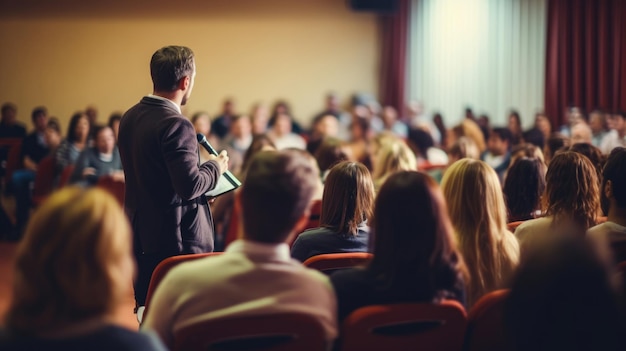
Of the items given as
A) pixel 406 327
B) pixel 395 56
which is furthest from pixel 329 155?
pixel 395 56

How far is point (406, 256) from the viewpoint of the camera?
2207mm

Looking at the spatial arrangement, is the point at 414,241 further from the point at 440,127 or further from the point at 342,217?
the point at 440,127

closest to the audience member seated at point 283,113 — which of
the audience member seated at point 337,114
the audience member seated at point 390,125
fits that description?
the audience member seated at point 337,114

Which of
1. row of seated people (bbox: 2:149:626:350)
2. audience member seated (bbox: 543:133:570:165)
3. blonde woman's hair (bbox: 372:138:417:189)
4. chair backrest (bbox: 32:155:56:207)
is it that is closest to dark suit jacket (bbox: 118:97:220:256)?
row of seated people (bbox: 2:149:626:350)

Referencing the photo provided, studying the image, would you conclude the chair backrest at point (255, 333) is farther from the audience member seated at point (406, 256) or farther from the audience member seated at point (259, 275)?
the audience member seated at point (406, 256)

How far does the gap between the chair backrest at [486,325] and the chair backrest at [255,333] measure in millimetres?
511

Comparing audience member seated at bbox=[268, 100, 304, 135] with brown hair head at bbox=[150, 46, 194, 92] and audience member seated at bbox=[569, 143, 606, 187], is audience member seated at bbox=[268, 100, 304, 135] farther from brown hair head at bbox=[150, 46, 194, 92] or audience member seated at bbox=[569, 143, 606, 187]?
brown hair head at bbox=[150, 46, 194, 92]

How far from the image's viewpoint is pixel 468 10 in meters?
12.5

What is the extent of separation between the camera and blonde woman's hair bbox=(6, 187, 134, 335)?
5.04 ft

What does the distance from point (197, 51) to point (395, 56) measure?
3448 millimetres

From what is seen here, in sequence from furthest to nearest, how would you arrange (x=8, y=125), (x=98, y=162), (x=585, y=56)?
(x=8, y=125) → (x=585, y=56) → (x=98, y=162)

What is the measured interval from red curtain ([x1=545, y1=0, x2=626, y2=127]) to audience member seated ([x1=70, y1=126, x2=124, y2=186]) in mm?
6577

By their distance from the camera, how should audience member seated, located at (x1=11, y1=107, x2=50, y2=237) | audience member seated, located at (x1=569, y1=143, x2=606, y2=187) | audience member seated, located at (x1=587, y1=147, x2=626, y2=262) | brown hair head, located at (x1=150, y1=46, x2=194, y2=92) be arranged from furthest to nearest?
audience member seated, located at (x1=11, y1=107, x2=50, y2=237) < audience member seated, located at (x1=569, y1=143, x2=606, y2=187) < brown hair head, located at (x1=150, y1=46, x2=194, y2=92) < audience member seated, located at (x1=587, y1=147, x2=626, y2=262)

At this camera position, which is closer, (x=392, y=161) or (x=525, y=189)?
(x=525, y=189)
